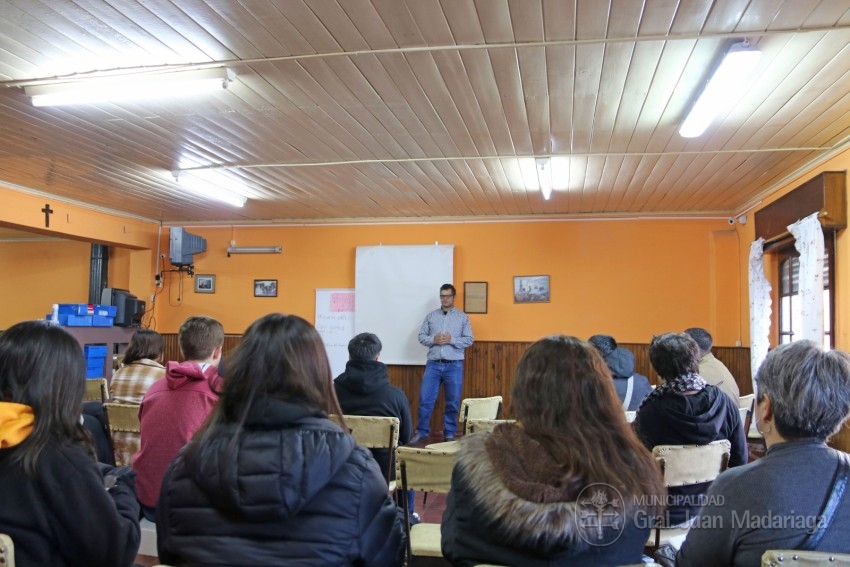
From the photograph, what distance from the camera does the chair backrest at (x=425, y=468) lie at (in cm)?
227

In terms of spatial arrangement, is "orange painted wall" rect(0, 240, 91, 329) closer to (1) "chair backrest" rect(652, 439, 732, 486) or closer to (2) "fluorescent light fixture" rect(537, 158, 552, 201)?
(2) "fluorescent light fixture" rect(537, 158, 552, 201)

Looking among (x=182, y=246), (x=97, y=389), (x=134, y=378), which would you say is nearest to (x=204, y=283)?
(x=182, y=246)

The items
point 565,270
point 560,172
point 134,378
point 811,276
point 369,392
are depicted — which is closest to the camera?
point 134,378

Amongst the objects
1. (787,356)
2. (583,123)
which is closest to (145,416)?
(787,356)

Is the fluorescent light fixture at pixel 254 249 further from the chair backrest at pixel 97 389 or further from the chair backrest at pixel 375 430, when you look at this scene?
the chair backrest at pixel 375 430

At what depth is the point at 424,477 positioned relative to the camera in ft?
7.69

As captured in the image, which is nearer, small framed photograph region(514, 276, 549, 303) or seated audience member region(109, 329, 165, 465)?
seated audience member region(109, 329, 165, 465)

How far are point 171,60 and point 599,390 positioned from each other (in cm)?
280

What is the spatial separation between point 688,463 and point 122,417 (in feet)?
8.44

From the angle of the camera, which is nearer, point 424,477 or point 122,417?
point 424,477

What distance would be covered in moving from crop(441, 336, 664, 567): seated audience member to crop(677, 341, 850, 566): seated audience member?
194 mm

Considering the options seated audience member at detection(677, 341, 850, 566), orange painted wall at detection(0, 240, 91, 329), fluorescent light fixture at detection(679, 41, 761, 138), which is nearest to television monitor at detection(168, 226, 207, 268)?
orange painted wall at detection(0, 240, 91, 329)

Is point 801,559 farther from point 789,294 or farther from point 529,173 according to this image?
point 789,294

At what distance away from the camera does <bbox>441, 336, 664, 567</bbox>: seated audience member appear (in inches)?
49.6
